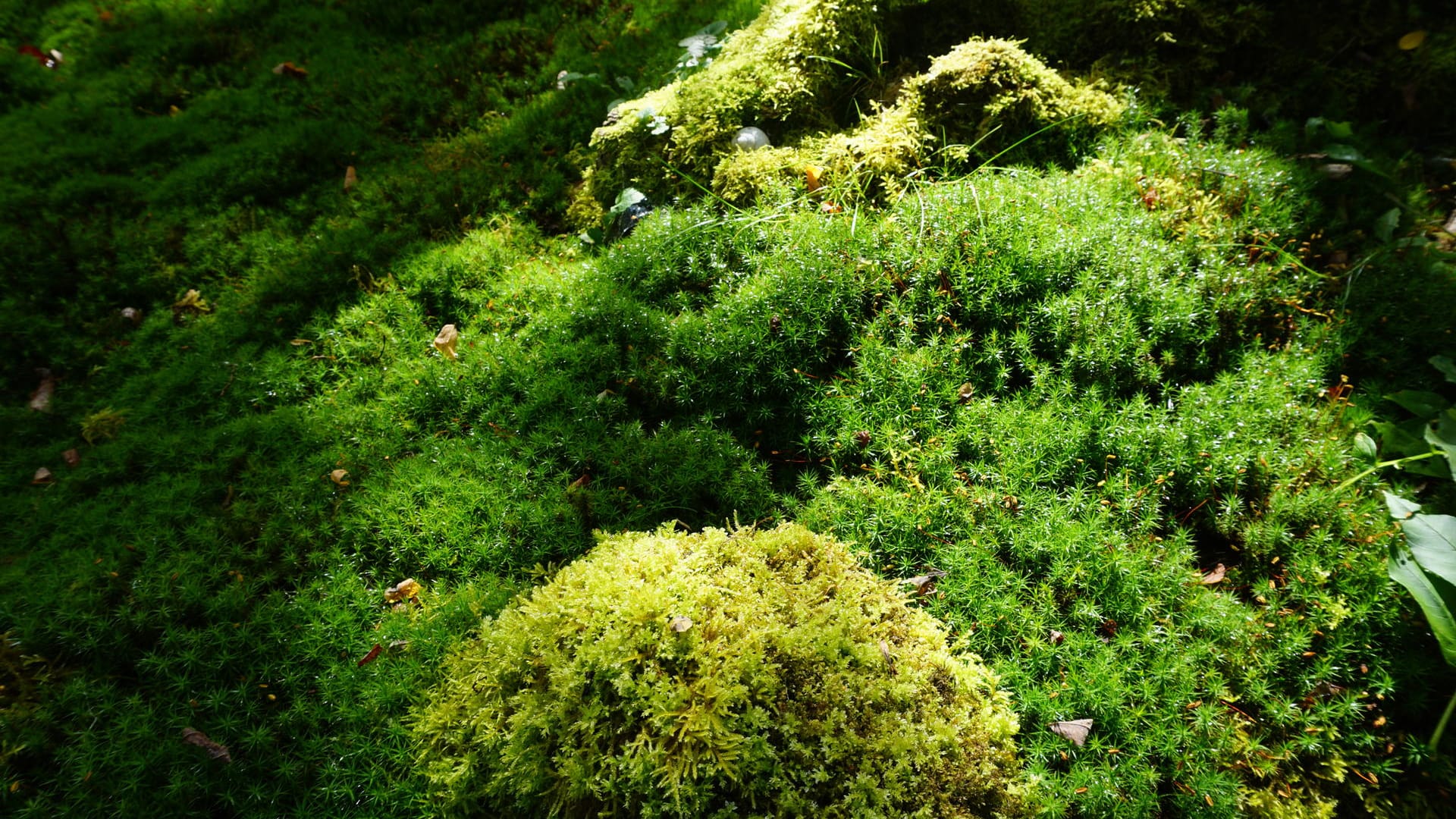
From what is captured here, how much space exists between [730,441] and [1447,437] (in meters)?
3.27

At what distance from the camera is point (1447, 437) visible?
2873 mm

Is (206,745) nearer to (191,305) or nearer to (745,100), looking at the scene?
(191,305)

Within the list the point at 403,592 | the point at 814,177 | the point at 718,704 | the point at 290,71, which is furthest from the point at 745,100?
the point at 290,71

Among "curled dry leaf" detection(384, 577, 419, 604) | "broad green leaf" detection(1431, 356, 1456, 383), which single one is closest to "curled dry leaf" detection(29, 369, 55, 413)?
"curled dry leaf" detection(384, 577, 419, 604)

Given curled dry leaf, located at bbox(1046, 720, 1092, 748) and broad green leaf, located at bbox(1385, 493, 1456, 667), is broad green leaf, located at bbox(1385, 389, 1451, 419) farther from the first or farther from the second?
curled dry leaf, located at bbox(1046, 720, 1092, 748)

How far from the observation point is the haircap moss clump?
226 centimetres

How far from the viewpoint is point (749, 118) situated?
15.7ft

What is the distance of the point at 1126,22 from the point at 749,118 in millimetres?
2711

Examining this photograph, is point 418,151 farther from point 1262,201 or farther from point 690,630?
point 1262,201

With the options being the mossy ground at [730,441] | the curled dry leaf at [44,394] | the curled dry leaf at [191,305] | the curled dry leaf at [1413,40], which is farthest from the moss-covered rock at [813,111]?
the curled dry leaf at [44,394]

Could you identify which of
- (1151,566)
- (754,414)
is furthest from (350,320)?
(1151,566)

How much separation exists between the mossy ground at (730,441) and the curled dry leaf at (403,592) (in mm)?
74

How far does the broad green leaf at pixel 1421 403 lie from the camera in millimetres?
3115

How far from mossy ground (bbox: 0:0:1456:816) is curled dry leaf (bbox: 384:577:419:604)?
74 mm
